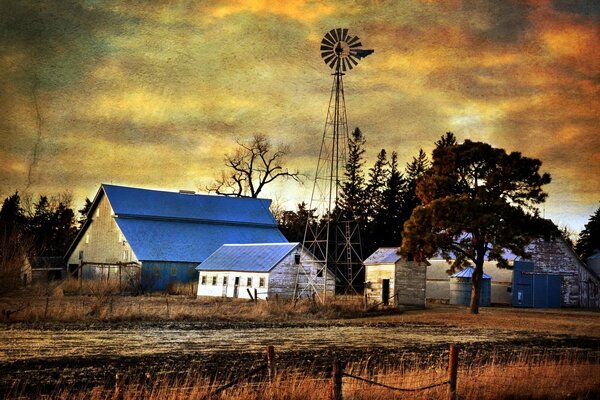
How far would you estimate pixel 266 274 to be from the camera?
160ft

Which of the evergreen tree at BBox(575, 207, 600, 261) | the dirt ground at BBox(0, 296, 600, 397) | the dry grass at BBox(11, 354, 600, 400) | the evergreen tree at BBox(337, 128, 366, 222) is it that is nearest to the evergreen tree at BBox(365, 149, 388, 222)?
the evergreen tree at BBox(337, 128, 366, 222)

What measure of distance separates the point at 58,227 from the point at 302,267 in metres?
60.0

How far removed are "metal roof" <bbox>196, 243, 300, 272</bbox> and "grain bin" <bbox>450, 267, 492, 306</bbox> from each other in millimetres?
13270

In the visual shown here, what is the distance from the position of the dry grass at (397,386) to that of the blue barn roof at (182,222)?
44293mm

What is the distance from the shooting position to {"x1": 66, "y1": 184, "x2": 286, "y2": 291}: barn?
60.0 meters

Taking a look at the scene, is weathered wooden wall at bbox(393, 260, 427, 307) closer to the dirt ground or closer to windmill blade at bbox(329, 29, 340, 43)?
the dirt ground

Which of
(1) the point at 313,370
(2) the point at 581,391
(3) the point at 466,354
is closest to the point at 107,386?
(1) the point at 313,370

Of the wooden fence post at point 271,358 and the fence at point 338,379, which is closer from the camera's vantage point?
the fence at point 338,379

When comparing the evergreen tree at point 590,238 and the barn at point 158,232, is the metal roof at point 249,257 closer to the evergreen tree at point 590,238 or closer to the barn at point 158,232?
the barn at point 158,232

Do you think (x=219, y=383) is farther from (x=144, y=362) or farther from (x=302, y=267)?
(x=302, y=267)

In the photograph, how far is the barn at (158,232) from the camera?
60.0m

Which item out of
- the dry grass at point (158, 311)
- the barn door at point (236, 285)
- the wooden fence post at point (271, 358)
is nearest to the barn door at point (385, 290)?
the dry grass at point (158, 311)

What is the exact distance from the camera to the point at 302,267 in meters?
50.2

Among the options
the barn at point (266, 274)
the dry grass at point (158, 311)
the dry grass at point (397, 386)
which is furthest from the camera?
the barn at point (266, 274)
